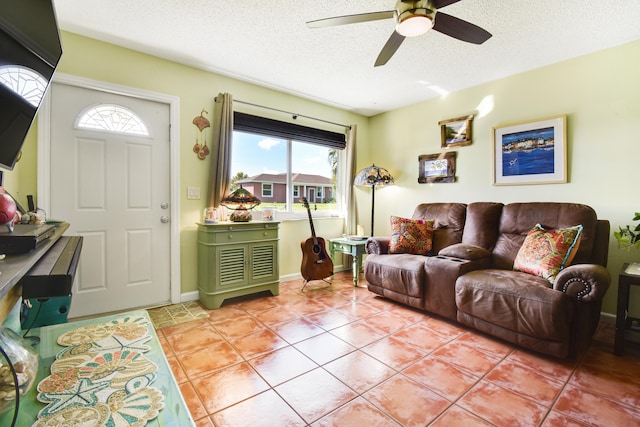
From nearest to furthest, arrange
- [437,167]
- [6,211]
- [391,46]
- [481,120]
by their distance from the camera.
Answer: [6,211] < [391,46] < [481,120] < [437,167]

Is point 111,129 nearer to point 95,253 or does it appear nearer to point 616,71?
point 95,253

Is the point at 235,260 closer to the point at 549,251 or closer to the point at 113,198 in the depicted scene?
the point at 113,198

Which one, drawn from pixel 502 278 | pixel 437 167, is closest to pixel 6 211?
pixel 502 278

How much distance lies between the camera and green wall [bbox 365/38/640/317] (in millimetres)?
2582

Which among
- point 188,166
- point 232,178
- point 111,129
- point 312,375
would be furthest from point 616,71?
point 111,129

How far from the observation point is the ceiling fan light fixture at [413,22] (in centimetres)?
169

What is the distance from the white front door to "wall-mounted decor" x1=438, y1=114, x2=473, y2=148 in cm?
319

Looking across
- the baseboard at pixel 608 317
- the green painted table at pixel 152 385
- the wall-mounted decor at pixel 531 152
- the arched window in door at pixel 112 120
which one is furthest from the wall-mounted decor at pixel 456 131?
the green painted table at pixel 152 385

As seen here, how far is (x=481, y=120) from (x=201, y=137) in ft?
10.3

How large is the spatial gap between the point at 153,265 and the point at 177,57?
6.72 ft

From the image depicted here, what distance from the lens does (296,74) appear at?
328cm

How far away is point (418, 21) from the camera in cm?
173

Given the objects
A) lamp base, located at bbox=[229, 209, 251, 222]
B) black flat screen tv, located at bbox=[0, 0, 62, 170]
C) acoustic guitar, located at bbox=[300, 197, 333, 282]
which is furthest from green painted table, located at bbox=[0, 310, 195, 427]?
acoustic guitar, located at bbox=[300, 197, 333, 282]

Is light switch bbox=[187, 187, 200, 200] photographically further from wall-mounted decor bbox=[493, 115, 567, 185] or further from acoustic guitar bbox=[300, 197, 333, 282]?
wall-mounted decor bbox=[493, 115, 567, 185]
